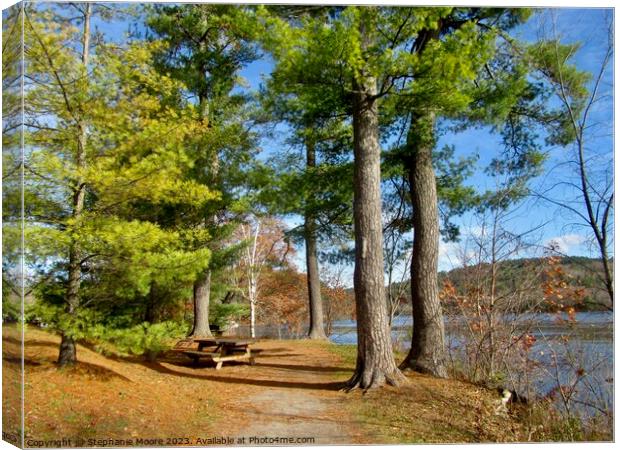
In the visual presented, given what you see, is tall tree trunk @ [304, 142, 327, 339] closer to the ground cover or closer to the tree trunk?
the tree trunk

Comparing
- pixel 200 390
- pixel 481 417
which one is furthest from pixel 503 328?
pixel 200 390

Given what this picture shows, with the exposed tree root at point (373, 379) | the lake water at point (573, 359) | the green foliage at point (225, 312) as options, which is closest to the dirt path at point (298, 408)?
the exposed tree root at point (373, 379)

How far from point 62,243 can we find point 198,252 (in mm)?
1126

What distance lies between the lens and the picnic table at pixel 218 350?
5.05 m

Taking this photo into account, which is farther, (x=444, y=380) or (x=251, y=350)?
(x=251, y=350)

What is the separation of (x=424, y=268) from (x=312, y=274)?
2174 millimetres

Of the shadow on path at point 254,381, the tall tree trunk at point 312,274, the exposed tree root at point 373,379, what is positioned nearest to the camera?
the exposed tree root at point 373,379

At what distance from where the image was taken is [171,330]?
4.30 metres

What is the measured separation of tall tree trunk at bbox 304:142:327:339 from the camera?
5184mm

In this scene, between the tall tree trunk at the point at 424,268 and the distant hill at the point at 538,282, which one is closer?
the distant hill at the point at 538,282

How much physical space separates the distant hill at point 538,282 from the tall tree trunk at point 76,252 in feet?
11.6

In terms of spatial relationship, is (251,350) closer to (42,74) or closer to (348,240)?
(348,240)

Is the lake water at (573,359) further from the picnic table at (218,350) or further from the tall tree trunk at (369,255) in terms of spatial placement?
the picnic table at (218,350)

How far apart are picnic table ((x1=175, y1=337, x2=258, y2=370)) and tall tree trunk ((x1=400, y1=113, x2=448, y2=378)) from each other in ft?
6.29
